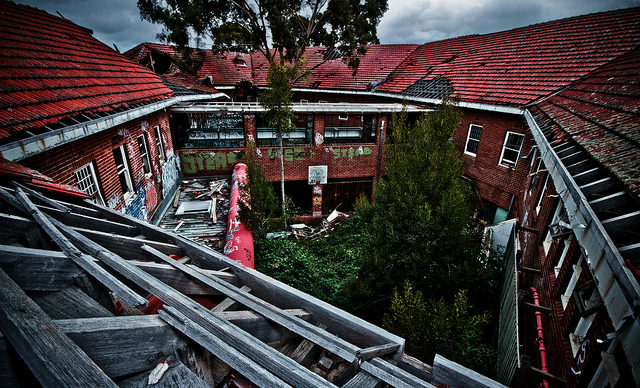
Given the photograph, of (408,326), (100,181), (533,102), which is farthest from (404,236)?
(533,102)

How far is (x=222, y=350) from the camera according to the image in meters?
1.30

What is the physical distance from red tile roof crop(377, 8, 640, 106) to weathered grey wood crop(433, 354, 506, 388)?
10585mm

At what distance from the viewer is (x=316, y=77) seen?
20.2 m

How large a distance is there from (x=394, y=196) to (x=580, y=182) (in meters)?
3.05

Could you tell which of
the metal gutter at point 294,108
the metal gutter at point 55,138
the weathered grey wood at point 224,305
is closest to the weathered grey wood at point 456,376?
the weathered grey wood at point 224,305

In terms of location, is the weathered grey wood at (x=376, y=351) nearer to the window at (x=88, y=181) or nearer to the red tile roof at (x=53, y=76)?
the red tile roof at (x=53, y=76)

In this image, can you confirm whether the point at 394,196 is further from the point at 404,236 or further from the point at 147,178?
the point at 147,178

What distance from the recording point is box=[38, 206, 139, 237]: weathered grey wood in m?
2.58

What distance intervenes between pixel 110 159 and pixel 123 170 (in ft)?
2.12

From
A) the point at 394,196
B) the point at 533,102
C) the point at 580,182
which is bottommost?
the point at 394,196

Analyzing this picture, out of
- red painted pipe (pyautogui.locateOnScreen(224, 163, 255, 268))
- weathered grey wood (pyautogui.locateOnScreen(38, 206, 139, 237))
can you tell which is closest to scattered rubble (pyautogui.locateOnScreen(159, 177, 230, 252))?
red painted pipe (pyautogui.locateOnScreen(224, 163, 255, 268))

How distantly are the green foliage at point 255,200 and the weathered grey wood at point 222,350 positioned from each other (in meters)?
6.70

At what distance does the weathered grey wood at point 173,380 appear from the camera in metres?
1.21

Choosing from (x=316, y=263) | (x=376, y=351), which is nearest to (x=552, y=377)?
(x=376, y=351)
